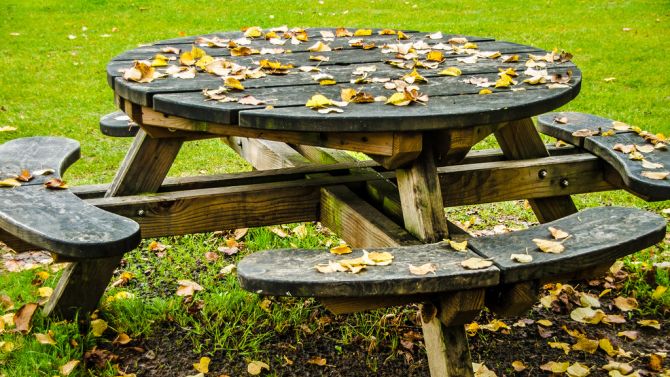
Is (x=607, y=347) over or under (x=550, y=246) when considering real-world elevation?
under

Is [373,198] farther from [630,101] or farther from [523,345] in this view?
[630,101]

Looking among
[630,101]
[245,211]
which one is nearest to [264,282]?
[245,211]

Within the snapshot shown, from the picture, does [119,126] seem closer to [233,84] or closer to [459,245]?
[233,84]

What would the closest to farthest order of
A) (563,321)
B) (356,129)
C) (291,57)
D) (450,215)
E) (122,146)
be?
1. (356,129)
2. (291,57)
3. (563,321)
4. (450,215)
5. (122,146)

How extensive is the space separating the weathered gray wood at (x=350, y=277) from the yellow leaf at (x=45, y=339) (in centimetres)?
121

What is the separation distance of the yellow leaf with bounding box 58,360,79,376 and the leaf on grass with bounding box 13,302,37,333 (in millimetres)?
304

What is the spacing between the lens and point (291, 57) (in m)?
3.30

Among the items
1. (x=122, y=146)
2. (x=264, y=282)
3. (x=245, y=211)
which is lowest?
(x=122, y=146)

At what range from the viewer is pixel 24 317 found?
3.30 metres

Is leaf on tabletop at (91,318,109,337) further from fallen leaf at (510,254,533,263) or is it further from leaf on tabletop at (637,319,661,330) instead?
leaf on tabletop at (637,319,661,330)

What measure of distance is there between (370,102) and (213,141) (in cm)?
387

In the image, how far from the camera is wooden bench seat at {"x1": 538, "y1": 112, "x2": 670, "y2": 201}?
9.32 ft

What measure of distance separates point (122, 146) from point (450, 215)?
Answer: 8.66 feet

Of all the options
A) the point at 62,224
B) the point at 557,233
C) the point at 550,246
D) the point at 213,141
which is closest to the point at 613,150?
the point at 557,233
